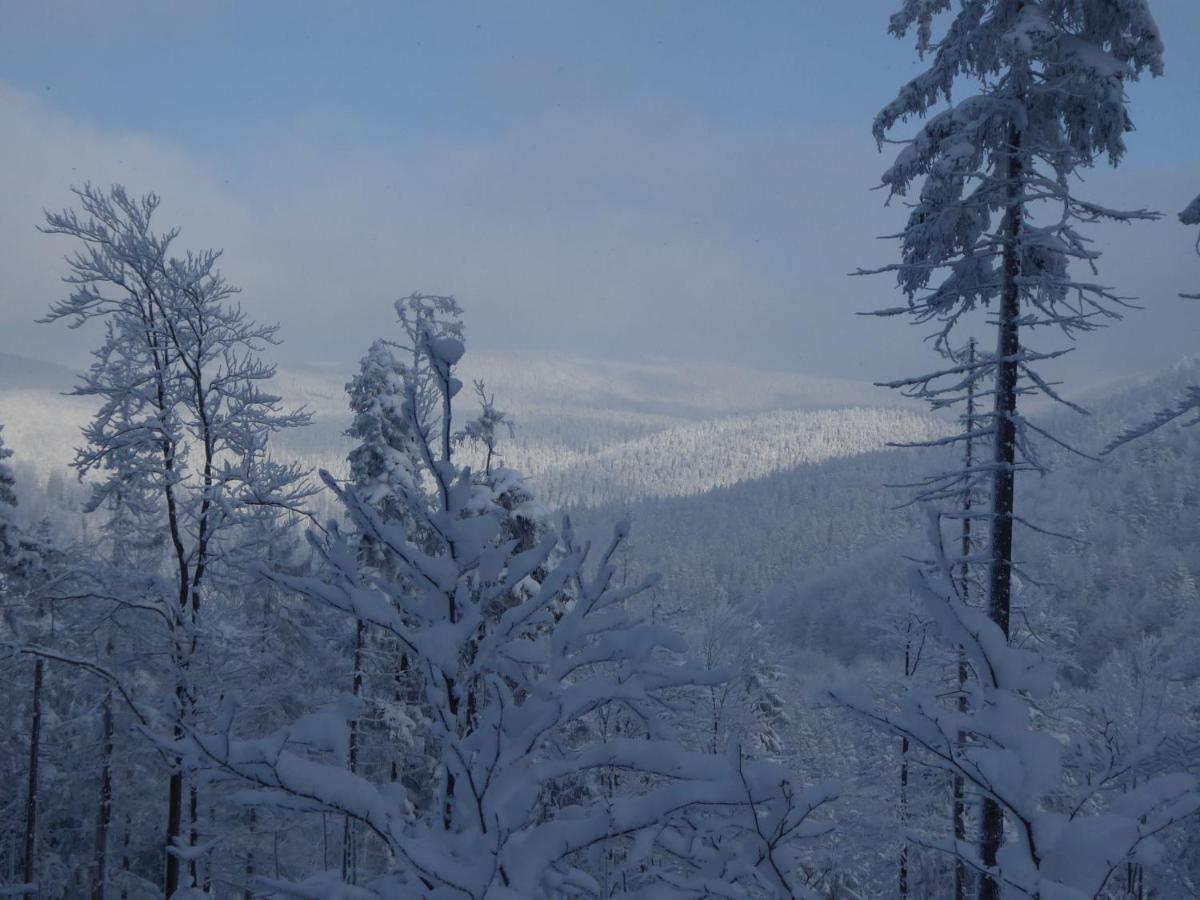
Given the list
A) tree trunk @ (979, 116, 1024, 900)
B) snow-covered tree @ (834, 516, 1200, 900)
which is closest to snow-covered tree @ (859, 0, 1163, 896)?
tree trunk @ (979, 116, 1024, 900)

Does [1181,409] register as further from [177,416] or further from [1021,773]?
[177,416]

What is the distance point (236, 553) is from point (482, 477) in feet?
20.8

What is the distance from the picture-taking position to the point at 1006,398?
305 inches

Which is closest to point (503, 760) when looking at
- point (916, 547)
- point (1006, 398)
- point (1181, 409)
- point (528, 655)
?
point (528, 655)

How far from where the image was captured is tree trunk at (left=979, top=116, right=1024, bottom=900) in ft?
24.6

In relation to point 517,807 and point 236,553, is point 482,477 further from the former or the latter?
point 517,807

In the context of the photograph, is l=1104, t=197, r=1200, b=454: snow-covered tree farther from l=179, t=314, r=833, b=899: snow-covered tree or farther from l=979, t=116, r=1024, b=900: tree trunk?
l=179, t=314, r=833, b=899: snow-covered tree

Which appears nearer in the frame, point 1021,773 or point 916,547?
point 1021,773

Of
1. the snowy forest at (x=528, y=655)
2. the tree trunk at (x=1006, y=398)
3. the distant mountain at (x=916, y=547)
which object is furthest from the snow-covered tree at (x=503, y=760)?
the distant mountain at (x=916, y=547)

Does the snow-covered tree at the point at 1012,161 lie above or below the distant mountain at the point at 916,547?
above

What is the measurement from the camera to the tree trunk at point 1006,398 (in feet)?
24.6

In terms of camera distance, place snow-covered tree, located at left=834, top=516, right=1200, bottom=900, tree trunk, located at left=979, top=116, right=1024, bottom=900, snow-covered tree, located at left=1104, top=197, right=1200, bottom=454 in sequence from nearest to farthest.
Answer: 1. snow-covered tree, located at left=834, top=516, right=1200, bottom=900
2. snow-covered tree, located at left=1104, top=197, right=1200, bottom=454
3. tree trunk, located at left=979, top=116, right=1024, bottom=900

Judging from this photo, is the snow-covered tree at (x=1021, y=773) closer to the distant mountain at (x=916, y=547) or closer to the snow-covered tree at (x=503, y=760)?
the snow-covered tree at (x=503, y=760)

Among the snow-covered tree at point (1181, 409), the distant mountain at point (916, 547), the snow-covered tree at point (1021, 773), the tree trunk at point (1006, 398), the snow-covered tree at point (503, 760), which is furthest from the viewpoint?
the distant mountain at point (916, 547)
